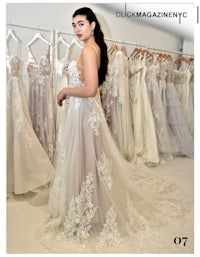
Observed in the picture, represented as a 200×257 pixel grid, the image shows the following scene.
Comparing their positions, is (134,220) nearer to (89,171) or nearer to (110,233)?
(110,233)

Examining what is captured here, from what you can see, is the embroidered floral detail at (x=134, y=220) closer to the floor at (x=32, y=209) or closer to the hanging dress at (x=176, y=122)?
the floor at (x=32, y=209)

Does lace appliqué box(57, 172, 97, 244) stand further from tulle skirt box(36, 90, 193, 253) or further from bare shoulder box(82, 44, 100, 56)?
bare shoulder box(82, 44, 100, 56)

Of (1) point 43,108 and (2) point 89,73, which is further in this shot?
(1) point 43,108

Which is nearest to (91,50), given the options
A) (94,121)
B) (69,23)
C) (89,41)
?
(89,41)

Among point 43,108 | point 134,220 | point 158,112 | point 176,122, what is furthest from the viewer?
point 158,112

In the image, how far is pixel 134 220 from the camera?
3.51 feet

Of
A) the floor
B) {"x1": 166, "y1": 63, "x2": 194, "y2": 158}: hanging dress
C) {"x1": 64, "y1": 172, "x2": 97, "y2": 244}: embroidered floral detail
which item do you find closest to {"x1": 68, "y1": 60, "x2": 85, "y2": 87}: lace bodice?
{"x1": 64, "y1": 172, "x2": 97, "y2": 244}: embroidered floral detail

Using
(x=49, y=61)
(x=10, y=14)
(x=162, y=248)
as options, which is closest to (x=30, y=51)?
(x=49, y=61)

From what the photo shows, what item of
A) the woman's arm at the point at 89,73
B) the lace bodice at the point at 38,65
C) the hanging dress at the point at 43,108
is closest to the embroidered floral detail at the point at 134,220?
the woman's arm at the point at 89,73

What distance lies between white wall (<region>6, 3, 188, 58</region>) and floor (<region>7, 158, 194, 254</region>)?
658 mm

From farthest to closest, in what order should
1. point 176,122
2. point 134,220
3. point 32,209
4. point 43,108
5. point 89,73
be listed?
point 176,122
point 43,108
point 32,209
point 134,220
point 89,73

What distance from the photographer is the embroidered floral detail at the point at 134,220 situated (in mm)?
1060
